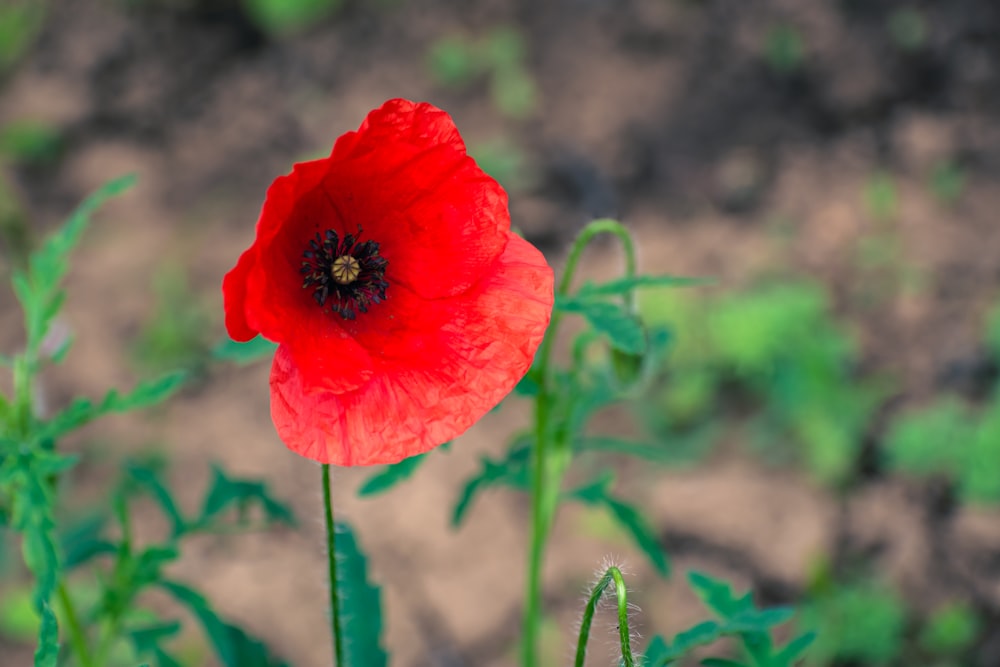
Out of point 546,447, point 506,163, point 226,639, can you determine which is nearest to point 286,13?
point 506,163

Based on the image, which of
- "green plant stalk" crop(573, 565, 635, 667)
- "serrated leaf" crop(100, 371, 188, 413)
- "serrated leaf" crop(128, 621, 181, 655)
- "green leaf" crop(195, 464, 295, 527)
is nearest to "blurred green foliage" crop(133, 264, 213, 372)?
"green leaf" crop(195, 464, 295, 527)

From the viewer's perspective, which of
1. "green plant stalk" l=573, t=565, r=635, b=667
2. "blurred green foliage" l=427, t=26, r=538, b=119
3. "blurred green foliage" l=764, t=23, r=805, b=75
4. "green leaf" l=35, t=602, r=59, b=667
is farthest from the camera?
"blurred green foliage" l=427, t=26, r=538, b=119

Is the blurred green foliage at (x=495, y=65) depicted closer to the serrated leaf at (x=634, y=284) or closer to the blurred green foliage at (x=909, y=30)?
the blurred green foliage at (x=909, y=30)

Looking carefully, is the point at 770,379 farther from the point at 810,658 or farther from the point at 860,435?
the point at 810,658

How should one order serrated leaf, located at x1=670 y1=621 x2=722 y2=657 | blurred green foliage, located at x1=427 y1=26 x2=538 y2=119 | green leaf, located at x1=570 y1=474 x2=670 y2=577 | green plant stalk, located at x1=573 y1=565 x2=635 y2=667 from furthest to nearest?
blurred green foliage, located at x1=427 y1=26 x2=538 y2=119 < green leaf, located at x1=570 y1=474 x2=670 y2=577 < serrated leaf, located at x1=670 y1=621 x2=722 y2=657 < green plant stalk, located at x1=573 y1=565 x2=635 y2=667

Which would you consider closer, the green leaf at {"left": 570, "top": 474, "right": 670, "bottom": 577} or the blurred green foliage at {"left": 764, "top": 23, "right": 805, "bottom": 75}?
the green leaf at {"left": 570, "top": 474, "right": 670, "bottom": 577}

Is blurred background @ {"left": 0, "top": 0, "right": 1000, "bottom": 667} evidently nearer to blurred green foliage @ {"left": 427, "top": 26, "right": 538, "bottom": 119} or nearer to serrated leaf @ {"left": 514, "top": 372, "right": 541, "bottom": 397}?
blurred green foliage @ {"left": 427, "top": 26, "right": 538, "bottom": 119}
